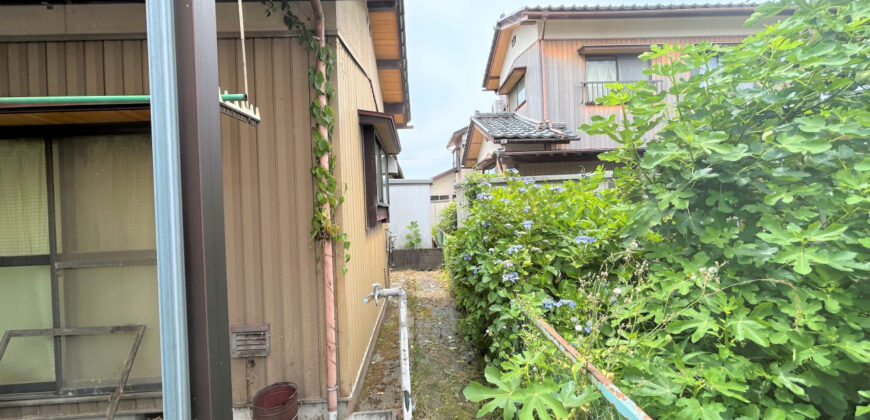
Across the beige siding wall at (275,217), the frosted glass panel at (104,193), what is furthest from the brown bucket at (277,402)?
the frosted glass panel at (104,193)

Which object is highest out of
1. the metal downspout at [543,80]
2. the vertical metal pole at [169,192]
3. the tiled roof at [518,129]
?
the metal downspout at [543,80]

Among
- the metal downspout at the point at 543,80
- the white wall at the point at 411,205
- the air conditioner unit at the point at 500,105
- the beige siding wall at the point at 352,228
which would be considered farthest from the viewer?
the air conditioner unit at the point at 500,105

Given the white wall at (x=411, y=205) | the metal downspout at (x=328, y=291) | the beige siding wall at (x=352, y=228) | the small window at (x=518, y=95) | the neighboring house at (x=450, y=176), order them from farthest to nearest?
the neighboring house at (x=450, y=176) → the white wall at (x=411, y=205) → the small window at (x=518, y=95) → the beige siding wall at (x=352, y=228) → the metal downspout at (x=328, y=291)

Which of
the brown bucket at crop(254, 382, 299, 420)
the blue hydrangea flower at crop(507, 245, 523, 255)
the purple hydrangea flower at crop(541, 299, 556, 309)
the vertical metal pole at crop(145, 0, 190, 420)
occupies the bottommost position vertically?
the brown bucket at crop(254, 382, 299, 420)

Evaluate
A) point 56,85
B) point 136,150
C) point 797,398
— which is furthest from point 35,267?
point 797,398

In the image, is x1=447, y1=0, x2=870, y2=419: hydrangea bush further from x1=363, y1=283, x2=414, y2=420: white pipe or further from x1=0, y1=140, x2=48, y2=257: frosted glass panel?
x1=0, y1=140, x2=48, y2=257: frosted glass panel

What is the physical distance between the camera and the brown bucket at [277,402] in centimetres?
211

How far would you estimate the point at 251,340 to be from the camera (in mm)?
2436

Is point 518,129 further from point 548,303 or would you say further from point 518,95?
point 548,303

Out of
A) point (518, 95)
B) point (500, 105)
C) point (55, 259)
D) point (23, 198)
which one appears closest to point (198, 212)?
point (55, 259)

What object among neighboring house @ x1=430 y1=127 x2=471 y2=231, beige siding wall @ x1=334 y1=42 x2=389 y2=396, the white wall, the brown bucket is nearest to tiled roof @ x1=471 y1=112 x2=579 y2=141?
the white wall

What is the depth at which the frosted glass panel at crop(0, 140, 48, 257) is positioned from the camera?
2350mm

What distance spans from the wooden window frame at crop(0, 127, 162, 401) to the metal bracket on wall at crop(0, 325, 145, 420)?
0.23ft

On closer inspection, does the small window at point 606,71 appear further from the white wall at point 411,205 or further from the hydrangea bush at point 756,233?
the hydrangea bush at point 756,233
